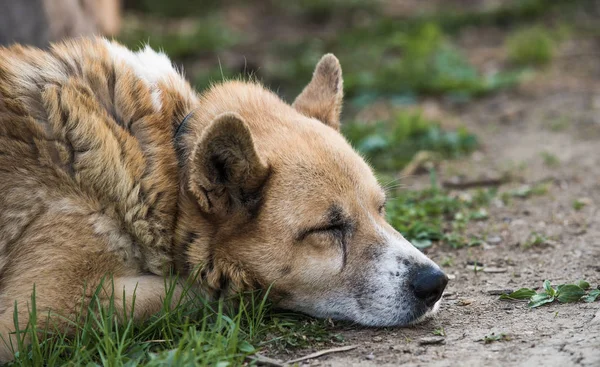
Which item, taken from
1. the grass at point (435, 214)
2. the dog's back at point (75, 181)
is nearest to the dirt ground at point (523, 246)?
the grass at point (435, 214)

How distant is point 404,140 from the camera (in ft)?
25.2

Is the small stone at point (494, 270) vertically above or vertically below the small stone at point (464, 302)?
above

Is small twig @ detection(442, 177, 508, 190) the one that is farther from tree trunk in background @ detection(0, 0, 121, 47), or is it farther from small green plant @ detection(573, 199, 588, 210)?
tree trunk in background @ detection(0, 0, 121, 47)

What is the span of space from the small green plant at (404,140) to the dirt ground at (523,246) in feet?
0.82

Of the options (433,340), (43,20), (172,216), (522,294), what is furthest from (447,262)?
(43,20)

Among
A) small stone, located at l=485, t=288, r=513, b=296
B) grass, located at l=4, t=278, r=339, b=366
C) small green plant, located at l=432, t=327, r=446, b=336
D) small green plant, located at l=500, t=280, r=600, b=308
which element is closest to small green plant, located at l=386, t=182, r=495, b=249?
small stone, located at l=485, t=288, r=513, b=296

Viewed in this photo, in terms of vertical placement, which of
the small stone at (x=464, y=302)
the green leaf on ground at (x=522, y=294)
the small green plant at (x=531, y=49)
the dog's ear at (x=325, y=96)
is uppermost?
the small green plant at (x=531, y=49)

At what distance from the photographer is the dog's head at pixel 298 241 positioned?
4051 millimetres

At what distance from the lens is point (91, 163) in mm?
4066

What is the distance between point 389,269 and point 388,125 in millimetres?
4261

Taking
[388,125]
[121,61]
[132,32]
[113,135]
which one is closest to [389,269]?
[113,135]

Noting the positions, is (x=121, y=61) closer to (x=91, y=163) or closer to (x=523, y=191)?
(x=91, y=163)

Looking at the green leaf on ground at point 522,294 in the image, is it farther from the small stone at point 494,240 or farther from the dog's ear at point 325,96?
the dog's ear at point 325,96

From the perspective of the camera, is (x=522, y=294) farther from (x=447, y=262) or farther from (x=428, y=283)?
(x=447, y=262)
